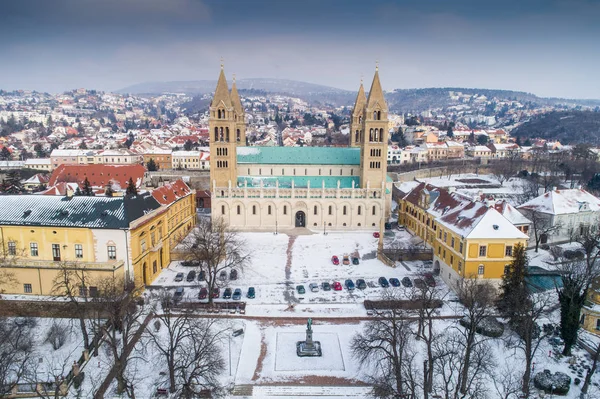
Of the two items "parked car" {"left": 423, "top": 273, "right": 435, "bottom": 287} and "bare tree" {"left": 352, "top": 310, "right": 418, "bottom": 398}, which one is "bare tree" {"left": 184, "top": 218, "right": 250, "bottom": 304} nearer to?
"bare tree" {"left": 352, "top": 310, "right": 418, "bottom": 398}

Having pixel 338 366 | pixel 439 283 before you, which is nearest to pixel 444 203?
pixel 439 283

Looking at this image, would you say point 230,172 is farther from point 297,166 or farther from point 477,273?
point 477,273

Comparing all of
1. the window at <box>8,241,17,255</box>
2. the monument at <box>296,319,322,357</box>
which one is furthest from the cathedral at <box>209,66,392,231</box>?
the monument at <box>296,319,322,357</box>

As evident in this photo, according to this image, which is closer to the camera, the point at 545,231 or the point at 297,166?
the point at 545,231

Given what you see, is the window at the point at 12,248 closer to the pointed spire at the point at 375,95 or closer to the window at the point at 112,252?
the window at the point at 112,252

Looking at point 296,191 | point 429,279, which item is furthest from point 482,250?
point 296,191
